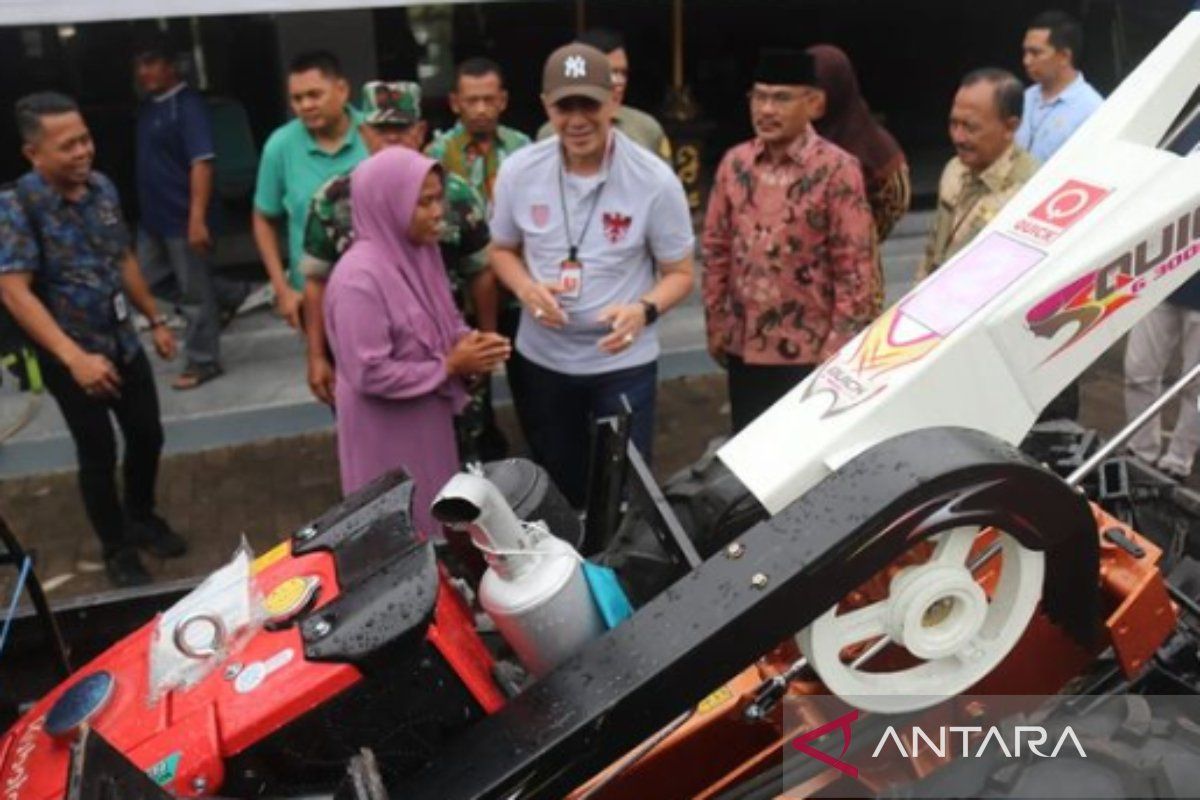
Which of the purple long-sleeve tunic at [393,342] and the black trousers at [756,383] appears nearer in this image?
the purple long-sleeve tunic at [393,342]

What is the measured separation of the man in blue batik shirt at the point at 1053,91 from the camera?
181 inches

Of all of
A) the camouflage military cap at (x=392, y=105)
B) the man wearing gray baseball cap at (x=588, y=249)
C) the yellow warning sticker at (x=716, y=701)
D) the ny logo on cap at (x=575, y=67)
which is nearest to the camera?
the yellow warning sticker at (x=716, y=701)

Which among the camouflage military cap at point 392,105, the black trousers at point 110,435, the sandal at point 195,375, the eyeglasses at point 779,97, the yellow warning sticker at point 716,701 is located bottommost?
the sandal at point 195,375

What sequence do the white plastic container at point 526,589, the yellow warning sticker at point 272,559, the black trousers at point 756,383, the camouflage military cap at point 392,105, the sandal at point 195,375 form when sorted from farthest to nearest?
the sandal at point 195,375 < the camouflage military cap at point 392,105 < the black trousers at point 756,383 < the yellow warning sticker at point 272,559 < the white plastic container at point 526,589

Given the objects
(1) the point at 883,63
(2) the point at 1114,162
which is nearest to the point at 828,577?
(2) the point at 1114,162

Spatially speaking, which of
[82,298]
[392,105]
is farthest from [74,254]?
[392,105]

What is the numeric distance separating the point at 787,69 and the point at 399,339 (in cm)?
143

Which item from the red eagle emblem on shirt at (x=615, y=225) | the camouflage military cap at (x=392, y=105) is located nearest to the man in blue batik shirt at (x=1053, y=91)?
the red eagle emblem on shirt at (x=615, y=225)

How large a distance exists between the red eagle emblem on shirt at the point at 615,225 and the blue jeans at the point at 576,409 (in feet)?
1.37

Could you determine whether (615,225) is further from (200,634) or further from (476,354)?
(200,634)

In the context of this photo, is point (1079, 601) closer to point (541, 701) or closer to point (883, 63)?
point (541, 701)

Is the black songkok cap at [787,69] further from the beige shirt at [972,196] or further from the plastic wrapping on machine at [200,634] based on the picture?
the plastic wrapping on machine at [200,634]

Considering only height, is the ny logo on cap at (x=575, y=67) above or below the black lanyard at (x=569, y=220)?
above

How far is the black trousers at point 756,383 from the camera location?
3.84 meters
